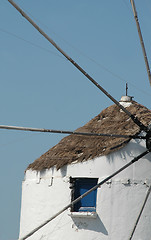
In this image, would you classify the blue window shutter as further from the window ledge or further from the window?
the window ledge

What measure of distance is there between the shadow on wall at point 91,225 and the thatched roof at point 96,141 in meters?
2.08

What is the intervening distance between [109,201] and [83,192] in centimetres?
109

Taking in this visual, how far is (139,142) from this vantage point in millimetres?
21016

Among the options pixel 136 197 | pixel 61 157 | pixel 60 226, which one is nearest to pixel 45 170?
pixel 61 157

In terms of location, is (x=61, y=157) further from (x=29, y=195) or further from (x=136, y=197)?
(x=136, y=197)

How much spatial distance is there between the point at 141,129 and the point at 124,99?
3.64 meters

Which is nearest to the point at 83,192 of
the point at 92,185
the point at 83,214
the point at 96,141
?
the point at 92,185

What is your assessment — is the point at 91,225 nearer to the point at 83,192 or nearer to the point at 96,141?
the point at 83,192

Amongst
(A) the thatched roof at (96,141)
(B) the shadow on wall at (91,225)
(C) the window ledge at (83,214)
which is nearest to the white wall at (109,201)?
(B) the shadow on wall at (91,225)

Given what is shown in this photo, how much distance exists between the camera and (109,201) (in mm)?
21031

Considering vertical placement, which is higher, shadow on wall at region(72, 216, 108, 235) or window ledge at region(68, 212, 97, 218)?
window ledge at region(68, 212, 97, 218)

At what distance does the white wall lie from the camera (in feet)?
68.5

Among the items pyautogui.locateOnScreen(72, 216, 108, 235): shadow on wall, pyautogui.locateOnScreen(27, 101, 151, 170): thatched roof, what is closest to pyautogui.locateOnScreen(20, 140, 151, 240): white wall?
pyautogui.locateOnScreen(72, 216, 108, 235): shadow on wall

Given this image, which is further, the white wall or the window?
the window
